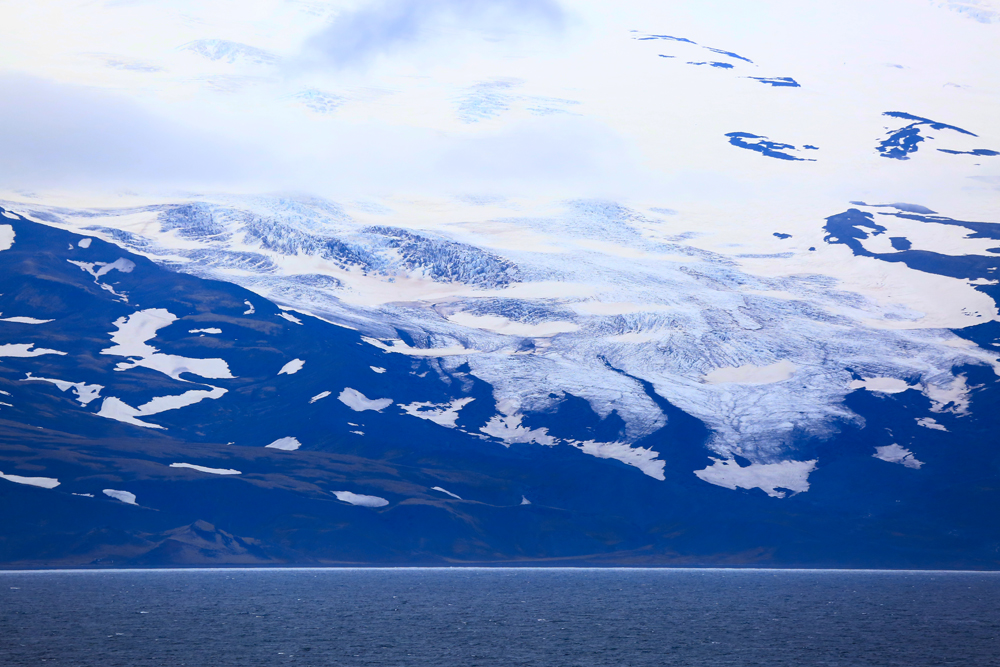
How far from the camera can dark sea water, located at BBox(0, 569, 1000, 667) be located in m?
83.6

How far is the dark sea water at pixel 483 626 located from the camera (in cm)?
8362

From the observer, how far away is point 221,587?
168875mm

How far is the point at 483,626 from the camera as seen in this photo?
355 feet

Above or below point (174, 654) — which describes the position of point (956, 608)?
above

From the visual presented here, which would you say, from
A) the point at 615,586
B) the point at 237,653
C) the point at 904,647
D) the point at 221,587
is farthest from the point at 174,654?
the point at 615,586

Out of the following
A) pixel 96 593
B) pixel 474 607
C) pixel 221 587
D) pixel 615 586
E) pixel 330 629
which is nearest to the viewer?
pixel 330 629

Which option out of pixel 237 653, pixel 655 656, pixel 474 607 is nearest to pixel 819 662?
pixel 655 656

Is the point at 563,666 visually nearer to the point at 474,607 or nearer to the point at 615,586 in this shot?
the point at 474,607

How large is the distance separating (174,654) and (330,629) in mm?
22663

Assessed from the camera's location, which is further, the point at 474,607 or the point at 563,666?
the point at 474,607

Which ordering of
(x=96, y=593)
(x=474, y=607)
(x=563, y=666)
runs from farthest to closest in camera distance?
(x=96, y=593) < (x=474, y=607) < (x=563, y=666)

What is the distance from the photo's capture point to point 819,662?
82.5 meters

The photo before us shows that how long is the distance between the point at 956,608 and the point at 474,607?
193 feet

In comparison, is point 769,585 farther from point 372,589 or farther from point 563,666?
point 563,666
